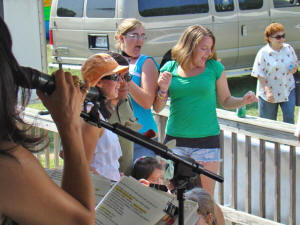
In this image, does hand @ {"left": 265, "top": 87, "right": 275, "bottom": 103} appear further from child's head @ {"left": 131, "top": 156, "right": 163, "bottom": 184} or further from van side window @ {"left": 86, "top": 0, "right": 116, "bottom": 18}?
van side window @ {"left": 86, "top": 0, "right": 116, "bottom": 18}

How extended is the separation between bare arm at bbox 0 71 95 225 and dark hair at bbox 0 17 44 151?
53mm

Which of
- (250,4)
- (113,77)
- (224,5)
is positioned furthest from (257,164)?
(250,4)

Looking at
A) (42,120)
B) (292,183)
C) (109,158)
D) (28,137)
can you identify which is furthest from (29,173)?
(42,120)

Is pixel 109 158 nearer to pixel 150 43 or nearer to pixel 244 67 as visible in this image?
pixel 150 43

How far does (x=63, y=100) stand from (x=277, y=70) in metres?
5.11

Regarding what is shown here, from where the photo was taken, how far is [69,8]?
32.7ft

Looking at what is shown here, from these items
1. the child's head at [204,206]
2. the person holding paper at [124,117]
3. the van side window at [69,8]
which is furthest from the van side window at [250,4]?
the child's head at [204,206]

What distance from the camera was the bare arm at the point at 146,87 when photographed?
3.72 m

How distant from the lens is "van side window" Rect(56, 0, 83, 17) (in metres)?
9.83

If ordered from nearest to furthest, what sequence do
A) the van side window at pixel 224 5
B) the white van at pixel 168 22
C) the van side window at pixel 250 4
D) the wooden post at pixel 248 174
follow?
the wooden post at pixel 248 174 → the white van at pixel 168 22 → the van side window at pixel 224 5 → the van side window at pixel 250 4

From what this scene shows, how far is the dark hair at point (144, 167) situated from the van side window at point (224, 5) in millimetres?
7423

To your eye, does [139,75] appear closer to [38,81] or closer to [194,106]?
[194,106]

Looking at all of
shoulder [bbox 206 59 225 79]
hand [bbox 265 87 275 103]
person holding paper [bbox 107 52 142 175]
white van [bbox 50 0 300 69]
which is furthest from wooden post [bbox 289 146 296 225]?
white van [bbox 50 0 300 69]

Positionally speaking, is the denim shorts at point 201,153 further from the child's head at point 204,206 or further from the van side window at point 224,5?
the van side window at point 224,5
